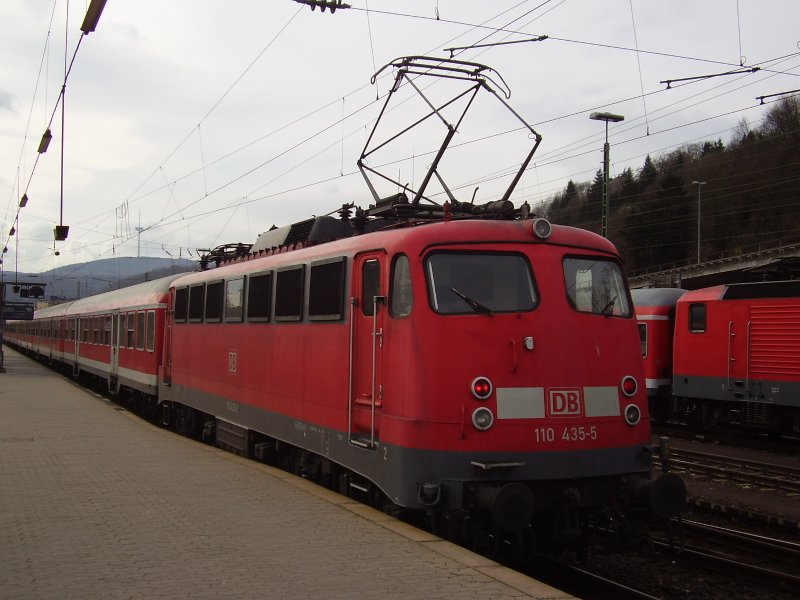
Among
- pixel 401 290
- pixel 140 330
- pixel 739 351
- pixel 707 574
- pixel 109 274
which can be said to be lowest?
pixel 707 574

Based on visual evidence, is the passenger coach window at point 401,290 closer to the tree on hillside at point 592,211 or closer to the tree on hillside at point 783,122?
the tree on hillside at point 783,122

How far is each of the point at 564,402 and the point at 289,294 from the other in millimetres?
4089

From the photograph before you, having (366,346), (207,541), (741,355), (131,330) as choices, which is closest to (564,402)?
(366,346)

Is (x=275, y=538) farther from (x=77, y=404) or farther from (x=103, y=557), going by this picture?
(x=77, y=404)

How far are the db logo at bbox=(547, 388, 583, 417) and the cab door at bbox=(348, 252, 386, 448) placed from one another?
154cm

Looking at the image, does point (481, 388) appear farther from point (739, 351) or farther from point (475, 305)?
point (739, 351)

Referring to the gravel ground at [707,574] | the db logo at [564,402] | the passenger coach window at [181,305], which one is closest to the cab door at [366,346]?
the db logo at [564,402]

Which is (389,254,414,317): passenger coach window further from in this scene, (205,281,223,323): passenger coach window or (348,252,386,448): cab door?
(205,281,223,323): passenger coach window

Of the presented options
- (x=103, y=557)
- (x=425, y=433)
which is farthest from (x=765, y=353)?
(x=103, y=557)

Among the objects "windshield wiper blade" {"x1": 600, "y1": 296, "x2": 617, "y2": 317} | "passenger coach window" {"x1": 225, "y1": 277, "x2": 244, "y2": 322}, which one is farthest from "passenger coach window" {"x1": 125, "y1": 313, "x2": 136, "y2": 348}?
"windshield wiper blade" {"x1": 600, "y1": 296, "x2": 617, "y2": 317}

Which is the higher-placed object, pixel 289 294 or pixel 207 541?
pixel 289 294

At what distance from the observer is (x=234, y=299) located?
1203cm

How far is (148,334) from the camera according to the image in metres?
18.8

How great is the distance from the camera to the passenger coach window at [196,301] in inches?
546
